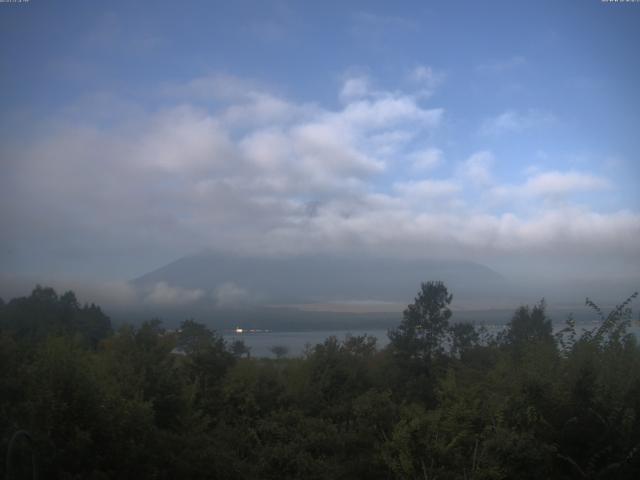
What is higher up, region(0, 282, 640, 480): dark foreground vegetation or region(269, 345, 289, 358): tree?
region(0, 282, 640, 480): dark foreground vegetation

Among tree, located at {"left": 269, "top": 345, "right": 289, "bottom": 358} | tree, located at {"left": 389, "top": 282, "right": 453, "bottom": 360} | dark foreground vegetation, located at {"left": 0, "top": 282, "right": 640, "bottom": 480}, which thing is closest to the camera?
dark foreground vegetation, located at {"left": 0, "top": 282, "right": 640, "bottom": 480}

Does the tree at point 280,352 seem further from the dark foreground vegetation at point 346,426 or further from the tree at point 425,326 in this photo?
the dark foreground vegetation at point 346,426

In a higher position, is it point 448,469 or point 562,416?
point 562,416

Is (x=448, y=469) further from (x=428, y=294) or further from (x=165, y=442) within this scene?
(x=428, y=294)

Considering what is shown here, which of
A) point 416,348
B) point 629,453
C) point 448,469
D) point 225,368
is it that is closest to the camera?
point 629,453

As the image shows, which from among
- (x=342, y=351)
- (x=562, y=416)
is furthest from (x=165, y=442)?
(x=342, y=351)

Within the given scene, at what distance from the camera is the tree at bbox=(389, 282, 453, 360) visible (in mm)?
30219

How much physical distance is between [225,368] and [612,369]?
15.3 metres

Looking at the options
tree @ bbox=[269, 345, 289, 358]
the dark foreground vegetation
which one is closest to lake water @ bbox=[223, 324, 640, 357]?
tree @ bbox=[269, 345, 289, 358]

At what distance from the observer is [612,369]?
11891mm

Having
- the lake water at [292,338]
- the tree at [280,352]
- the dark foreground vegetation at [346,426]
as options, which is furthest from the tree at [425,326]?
the dark foreground vegetation at [346,426]

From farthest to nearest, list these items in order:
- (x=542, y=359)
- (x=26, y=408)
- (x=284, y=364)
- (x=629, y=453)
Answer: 1. (x=284, y=364)
2. (x=542, y=359)
3. (x=629, y=453)
4. (x=26, y=408)

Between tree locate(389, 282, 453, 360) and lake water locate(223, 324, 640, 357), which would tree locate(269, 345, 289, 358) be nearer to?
lake water locate(223, 324, 640, 357)

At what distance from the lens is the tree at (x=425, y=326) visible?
3022 centimetres
